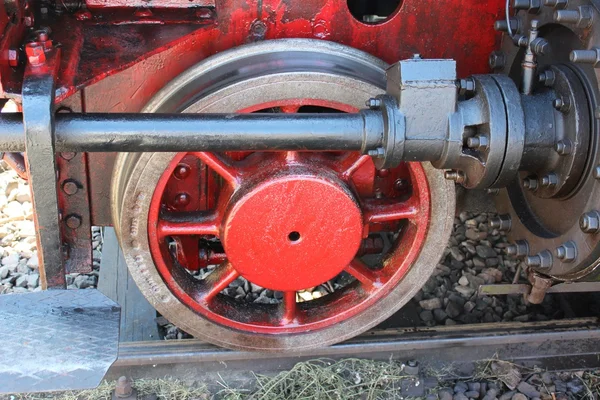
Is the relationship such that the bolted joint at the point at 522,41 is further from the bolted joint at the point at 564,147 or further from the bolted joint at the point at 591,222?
the bolted joint at the point at 591,222

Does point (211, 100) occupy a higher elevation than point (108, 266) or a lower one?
higher

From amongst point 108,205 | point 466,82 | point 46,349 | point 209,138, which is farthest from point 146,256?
point 466,82

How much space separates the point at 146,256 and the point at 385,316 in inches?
37.4

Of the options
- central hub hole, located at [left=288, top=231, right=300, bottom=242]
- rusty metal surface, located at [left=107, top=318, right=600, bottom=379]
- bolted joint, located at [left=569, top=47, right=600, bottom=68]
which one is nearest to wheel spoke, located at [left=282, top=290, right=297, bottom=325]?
rusty metal surface, located at [left=107, top=318, right=600, bottom=379]

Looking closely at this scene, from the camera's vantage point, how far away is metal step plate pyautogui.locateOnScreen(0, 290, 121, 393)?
2.00 meters

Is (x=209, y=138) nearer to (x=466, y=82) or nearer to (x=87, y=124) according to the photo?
(x=87, y=124)

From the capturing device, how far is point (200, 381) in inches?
113

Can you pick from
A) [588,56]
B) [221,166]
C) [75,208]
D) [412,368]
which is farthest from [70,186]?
[588,56]

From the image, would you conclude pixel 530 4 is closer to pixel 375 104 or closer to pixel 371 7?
pixel 375 104

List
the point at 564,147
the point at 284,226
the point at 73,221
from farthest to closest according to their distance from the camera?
the point at 73,221 → the point at 284,226 → the point at 564,147

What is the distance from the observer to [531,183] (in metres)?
2.40

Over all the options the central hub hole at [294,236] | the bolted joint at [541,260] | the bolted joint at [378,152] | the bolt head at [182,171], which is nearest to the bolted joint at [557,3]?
the bolted joint at [378,152]

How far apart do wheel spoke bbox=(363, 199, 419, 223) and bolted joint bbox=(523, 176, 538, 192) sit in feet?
1.28

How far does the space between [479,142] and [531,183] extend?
1.41ft
